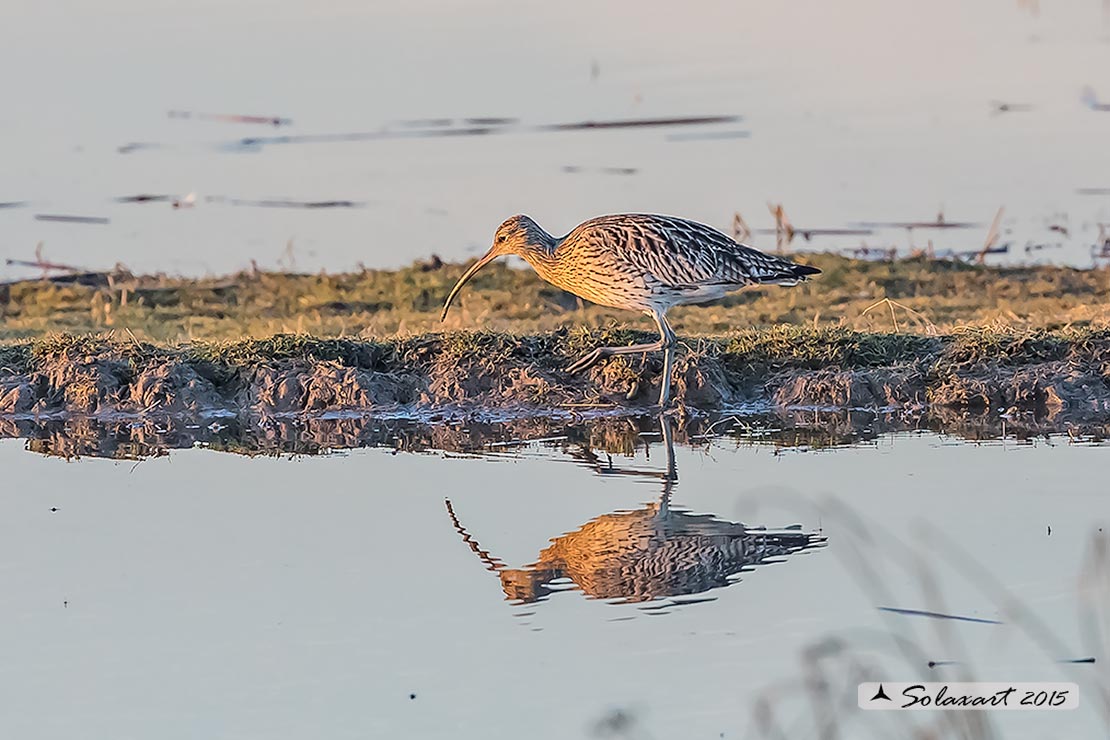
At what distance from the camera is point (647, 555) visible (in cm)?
746

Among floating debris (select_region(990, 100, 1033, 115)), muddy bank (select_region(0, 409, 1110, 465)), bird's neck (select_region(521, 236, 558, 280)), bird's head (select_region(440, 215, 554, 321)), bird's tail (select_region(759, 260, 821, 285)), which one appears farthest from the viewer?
floating debris (select_region(990, 100, 1033, 115))

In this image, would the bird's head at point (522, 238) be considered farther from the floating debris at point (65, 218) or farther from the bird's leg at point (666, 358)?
the floating debris at point (65, 218)

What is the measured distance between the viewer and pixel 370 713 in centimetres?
577

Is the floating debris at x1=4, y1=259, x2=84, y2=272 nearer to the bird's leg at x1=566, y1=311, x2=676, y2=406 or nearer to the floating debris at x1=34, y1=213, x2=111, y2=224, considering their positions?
the floating debris at x1=34, y1=213, x2=111, y2=224

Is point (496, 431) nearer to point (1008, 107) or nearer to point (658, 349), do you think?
point (658, 349)

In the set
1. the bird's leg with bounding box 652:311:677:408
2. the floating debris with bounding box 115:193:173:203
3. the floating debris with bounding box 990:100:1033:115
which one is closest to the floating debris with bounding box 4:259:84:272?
the floating debris with bounding box 115:193:173:203

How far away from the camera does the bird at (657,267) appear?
10.5 meters

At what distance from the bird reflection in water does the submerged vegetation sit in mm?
4071

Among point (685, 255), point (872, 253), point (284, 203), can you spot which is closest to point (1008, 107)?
point (872, 253)

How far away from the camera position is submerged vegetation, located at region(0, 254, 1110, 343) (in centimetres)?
1250

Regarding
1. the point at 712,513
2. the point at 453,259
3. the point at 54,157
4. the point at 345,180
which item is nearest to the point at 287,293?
the point at 453,259

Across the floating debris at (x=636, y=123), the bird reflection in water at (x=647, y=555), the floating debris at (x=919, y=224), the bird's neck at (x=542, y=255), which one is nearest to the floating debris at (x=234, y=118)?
the floating debris at (x=636, y=123)

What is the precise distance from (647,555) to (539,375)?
309 centimetres

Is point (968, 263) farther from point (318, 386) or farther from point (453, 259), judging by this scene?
point (318, 386)
